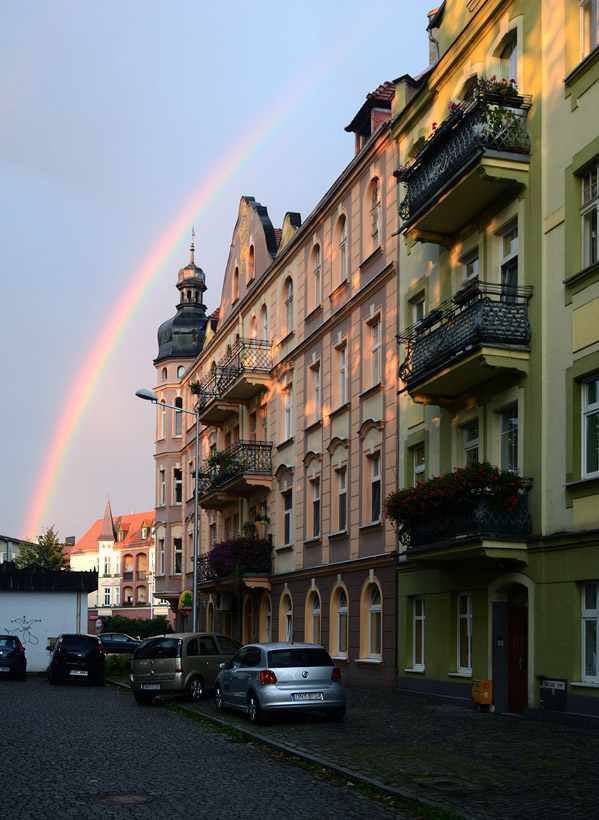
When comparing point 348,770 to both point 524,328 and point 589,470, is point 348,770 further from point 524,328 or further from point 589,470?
point 524,328

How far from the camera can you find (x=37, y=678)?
4053 cm

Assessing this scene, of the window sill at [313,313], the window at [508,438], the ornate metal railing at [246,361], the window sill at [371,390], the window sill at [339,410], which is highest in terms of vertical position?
the window sill at [313,313]

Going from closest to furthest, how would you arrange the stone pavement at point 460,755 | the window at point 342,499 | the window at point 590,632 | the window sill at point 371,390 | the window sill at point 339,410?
the stone pavement at point 460,755 → the window at point 590,632 → the window sill at point 371,390 → the window sill at point 339,410 → the window at point 342,499

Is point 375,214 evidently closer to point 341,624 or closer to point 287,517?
point 341,624

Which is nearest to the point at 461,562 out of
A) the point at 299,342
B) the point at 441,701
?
the point at 441,701

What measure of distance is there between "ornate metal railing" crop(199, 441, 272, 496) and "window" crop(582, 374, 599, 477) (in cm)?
2166

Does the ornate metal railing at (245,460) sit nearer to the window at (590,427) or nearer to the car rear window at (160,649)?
the car rear window at (160,649)

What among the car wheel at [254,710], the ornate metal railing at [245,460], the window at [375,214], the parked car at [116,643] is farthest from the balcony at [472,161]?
the parked car at [116,643]

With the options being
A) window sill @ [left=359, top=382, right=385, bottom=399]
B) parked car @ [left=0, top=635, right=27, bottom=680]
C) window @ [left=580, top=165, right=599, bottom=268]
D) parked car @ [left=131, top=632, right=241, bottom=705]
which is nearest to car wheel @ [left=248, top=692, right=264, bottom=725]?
parked car @ [left=131, top=632, right=241, bottom=705]

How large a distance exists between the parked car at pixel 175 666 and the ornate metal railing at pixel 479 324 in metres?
8.64

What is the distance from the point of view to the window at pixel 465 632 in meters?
22.7

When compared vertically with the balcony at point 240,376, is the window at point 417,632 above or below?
below

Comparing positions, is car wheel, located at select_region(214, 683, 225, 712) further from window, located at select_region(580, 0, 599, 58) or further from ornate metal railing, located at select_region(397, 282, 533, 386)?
window, located at select_region(580, 0, 599, 58)

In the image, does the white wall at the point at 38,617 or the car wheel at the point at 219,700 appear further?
the white wall at the point at 38,617
